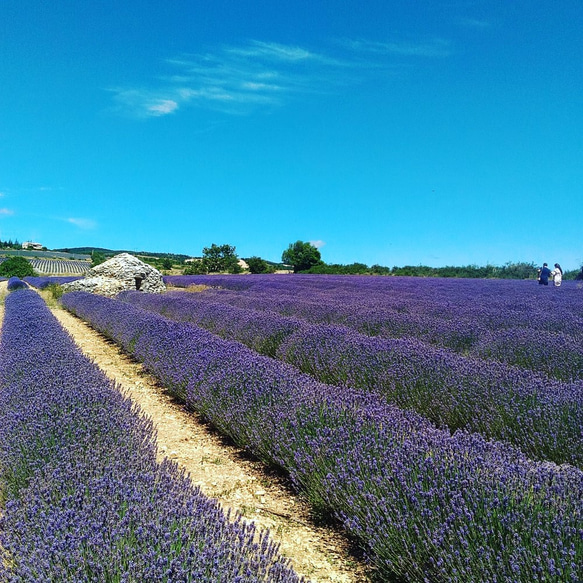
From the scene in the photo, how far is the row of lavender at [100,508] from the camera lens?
125 cm

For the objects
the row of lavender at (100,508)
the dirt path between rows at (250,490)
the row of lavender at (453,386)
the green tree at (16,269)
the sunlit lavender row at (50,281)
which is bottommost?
the dirt path between rows at (250,490)

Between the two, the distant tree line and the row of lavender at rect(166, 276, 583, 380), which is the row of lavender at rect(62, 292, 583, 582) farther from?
the distant tree line

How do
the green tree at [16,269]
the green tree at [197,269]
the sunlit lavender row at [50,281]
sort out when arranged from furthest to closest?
1. the green tree at [197,269]
2. the green tree at [16,269]
3. the sunlit lavender row at [50,281]

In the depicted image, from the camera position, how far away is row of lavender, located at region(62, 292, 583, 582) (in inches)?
54.6

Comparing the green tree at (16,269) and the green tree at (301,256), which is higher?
the green tree at (301,256)

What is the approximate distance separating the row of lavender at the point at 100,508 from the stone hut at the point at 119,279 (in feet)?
43.5

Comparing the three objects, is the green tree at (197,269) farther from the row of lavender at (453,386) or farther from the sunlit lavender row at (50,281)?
the row of lavender at (453,386)

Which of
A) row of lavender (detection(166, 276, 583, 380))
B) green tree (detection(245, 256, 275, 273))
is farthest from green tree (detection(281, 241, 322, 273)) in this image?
row of lavender (detection(166, 276, 583, 380))

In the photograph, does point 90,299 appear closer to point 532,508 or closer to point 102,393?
point 102,393

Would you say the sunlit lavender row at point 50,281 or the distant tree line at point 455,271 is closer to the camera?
the sunlit lavender row at point 50,281

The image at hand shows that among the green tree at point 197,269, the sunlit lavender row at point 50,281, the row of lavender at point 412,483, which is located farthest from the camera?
the green tree at point 197,269

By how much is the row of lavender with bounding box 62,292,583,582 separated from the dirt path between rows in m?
0.12

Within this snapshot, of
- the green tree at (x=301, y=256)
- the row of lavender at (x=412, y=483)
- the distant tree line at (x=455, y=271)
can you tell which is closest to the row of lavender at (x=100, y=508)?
the row of lavender at (x=412, y=483)

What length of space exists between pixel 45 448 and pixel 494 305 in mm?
8225
